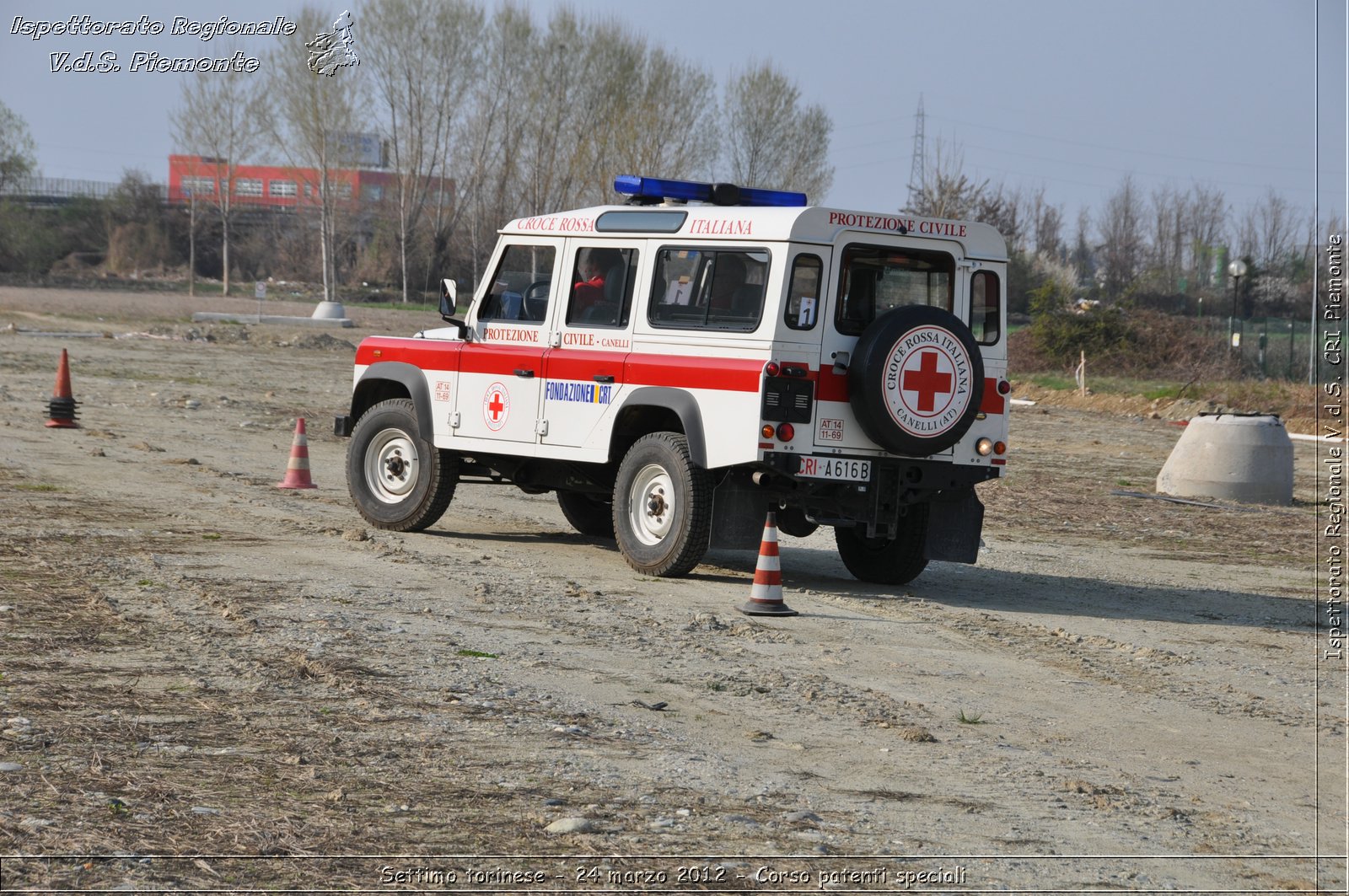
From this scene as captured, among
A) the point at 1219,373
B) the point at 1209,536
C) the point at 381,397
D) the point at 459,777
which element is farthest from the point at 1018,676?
the point at 1219,373

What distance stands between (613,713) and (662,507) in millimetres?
3889

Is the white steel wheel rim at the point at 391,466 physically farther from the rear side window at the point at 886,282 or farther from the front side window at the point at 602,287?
the rear side window at the point at 886,282

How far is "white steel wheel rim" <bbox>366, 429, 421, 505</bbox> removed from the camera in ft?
39.8

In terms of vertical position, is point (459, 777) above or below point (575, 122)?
below

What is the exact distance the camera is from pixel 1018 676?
8.04m

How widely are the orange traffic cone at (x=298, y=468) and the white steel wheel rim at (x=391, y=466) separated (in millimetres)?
2464

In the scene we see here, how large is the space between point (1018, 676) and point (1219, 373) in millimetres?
36711

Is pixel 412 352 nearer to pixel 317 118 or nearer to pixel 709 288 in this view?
pixel 709 288

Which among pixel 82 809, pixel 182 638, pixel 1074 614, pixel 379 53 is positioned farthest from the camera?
pixel 379 53

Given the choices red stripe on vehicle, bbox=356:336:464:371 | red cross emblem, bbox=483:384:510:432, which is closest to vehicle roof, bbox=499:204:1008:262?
red cross emblem, bbox=483:384:510:432

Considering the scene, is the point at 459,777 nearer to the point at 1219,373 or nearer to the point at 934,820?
the point at 934,820

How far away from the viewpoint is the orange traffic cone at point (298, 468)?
14.5 meters

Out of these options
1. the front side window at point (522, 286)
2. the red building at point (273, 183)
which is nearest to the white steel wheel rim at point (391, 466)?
the front side window at point (522, 286)

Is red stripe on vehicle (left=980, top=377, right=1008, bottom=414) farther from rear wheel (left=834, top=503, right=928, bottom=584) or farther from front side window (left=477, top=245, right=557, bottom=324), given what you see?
front side window (left=477, top=245, right=557, bottom=324)
